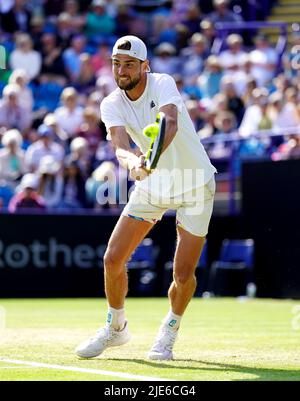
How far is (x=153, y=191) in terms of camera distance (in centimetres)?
854

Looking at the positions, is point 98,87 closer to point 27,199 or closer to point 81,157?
point 81,157

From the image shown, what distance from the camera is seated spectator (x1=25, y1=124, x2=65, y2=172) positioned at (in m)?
18.6

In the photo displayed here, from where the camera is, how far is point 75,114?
20.5m

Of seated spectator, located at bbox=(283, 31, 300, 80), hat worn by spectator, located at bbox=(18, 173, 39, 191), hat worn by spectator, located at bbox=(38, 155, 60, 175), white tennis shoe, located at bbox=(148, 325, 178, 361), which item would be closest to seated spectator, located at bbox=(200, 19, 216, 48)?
seated spectator, located at bbox=(283, 31, 300, 80)

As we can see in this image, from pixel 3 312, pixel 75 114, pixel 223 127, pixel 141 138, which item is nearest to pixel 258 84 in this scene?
pixel 223 127

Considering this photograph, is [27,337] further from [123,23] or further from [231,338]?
[123,23]

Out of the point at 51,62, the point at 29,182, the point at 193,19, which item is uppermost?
the point at 193,19

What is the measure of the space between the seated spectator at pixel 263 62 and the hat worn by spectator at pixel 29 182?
5562 millimetres

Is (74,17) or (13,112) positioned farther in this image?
(74,17)

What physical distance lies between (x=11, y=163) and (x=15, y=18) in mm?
5900

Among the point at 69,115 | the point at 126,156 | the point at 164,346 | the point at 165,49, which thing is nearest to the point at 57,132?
the point at 69,115

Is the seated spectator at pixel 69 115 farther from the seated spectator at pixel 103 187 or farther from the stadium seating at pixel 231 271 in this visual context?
the stadium seating at pixel 231 271

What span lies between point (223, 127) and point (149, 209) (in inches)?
444

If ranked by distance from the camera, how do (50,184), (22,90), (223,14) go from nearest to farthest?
(50,184)
(22,90)
(223,14)
